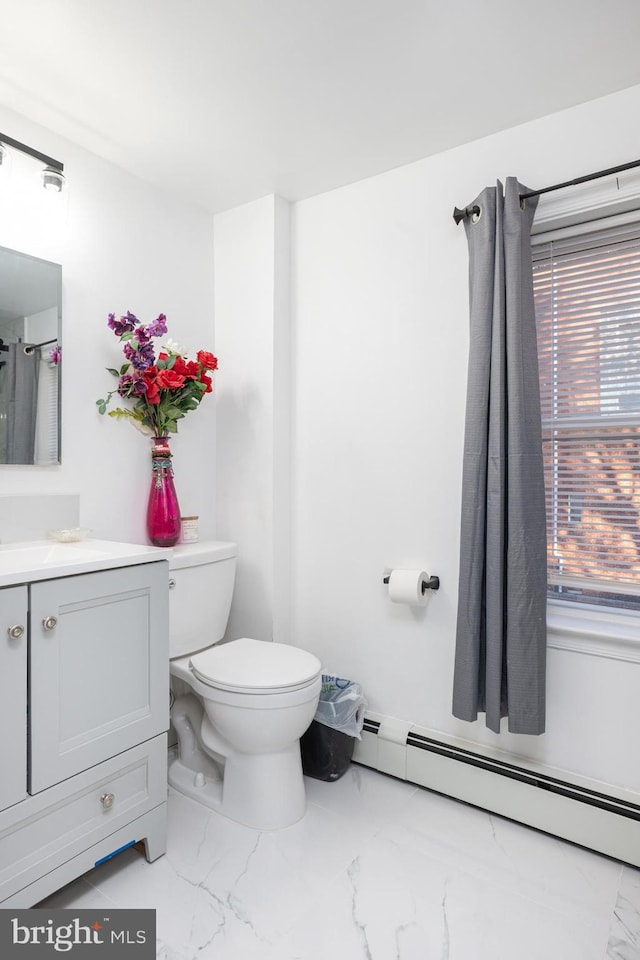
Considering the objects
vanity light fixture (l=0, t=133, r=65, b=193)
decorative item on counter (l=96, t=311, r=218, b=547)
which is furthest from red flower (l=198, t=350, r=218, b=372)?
vanity light fixture (l=0, t=133, r=65, b=193)

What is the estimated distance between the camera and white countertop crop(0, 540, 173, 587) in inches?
52.7

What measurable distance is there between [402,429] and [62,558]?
48.5 inches

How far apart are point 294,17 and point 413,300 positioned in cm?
94

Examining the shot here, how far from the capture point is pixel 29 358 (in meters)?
1.86

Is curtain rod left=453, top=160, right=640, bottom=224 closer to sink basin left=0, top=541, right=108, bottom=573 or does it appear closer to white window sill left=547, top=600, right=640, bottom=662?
white window sill left=547, top=600, right=640, bottom=662

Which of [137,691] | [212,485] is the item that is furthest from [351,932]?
[212,485]

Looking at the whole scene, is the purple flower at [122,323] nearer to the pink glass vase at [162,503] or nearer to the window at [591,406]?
the pink glass vase at [162,503]

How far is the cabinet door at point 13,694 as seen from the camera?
1.29 meters

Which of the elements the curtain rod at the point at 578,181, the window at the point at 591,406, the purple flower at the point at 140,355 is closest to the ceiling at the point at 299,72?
the curtain rod at the point at 578,181

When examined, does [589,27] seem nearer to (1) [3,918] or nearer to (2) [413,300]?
(2) [413,300]

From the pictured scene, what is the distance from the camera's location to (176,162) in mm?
2137

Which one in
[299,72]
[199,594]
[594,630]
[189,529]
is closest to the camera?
[299,72]

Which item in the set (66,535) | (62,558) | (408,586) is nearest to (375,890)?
(408,586)

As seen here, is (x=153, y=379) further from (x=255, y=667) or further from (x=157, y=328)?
(x=255, y=667)
